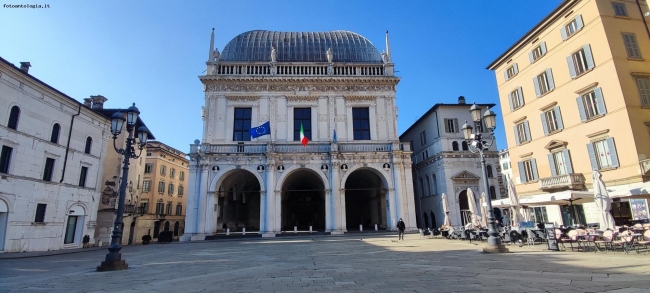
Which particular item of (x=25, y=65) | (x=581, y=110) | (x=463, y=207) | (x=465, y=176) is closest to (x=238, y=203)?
(x=25, y=65)

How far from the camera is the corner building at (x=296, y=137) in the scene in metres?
28.4

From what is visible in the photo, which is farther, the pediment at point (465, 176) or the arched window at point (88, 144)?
the pediment at point (465, 176)

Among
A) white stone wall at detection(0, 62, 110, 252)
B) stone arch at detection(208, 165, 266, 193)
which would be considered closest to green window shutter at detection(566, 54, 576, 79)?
stone arch at detection(208, 165, 266, 193)

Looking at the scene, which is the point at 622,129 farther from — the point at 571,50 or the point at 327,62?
the point at 327,62

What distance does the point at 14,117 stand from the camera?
1966 centimetres

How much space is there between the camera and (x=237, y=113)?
31891 mm

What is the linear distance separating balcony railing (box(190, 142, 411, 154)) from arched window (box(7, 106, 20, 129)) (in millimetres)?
11775

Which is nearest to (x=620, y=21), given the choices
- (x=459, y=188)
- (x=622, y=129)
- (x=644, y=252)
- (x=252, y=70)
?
(x=622, y=129)

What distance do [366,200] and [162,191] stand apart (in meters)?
28.6

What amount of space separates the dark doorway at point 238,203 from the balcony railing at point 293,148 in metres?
2.57

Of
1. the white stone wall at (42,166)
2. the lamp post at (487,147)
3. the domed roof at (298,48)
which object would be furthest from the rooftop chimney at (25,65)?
the lamp post at (487,147)

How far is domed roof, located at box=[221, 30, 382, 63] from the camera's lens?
113ft

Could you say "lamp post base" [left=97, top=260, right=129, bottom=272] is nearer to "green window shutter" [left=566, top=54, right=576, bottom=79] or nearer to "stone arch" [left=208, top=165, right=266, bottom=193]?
"stone arch" [left=208, top=165, right=266, bottom=193]

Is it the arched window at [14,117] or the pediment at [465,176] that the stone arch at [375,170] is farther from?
the arched window at [14,117]
